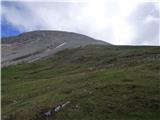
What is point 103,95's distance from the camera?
45.2 m

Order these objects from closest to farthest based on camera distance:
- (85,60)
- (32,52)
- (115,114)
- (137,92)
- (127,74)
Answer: (115,114) → (137,92) → (127,74) → (85,60) → (32,52)

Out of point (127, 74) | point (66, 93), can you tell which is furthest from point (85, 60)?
point (66, 93)

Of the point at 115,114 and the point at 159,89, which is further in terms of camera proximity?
the point at 159,89

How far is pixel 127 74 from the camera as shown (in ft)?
189

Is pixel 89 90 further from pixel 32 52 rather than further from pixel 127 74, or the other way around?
pixel 32 52

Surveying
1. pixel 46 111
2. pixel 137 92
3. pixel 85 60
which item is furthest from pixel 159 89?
pixel 85 60

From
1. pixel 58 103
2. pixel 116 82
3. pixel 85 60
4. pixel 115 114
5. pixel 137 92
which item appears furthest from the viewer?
pixel 85 60

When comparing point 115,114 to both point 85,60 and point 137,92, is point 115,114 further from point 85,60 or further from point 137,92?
point 85,60

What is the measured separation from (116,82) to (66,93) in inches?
285

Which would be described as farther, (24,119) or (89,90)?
(89,90)

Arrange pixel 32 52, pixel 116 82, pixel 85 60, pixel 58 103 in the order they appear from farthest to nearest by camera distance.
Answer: pixel 32 52 < pixel 85 60 < pixel 116 82 < pixel 58 103

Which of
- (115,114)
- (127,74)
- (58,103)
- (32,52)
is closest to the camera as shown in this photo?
(115,114)

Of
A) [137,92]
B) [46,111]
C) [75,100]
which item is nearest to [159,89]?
[137,92]

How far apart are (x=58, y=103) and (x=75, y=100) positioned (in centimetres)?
192
